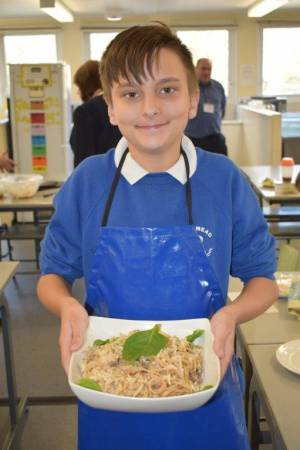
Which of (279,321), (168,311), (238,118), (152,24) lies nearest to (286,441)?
(168,311)

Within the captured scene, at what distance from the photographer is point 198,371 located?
96 cm

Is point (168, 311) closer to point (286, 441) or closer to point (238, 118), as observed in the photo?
point (286, 441)

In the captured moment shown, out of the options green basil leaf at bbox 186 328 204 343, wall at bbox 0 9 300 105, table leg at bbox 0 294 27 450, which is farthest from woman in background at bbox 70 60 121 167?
wall at bbox 0 9 300 105

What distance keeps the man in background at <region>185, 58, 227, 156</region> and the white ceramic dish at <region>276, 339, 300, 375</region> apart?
14.6 feet

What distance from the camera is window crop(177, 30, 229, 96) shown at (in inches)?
342

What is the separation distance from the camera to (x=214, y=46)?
880 centimetres

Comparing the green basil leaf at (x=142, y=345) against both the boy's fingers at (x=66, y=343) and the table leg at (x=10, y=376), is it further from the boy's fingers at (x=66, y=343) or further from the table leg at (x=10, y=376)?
the table leg at (x=10, y=376)

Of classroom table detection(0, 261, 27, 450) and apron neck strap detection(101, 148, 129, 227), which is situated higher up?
apron neck strap detection(101, 148, 129, 227)

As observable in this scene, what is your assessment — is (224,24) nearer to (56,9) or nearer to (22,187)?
(56,9)

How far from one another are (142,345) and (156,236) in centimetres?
21

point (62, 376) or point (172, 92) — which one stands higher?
point (172, 92)

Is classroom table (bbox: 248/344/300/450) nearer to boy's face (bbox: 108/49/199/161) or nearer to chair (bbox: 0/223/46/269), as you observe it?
boy's face (bbox: 108/49/199/161)

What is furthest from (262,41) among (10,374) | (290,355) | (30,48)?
(290,355)

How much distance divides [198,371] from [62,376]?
1.98 metres
